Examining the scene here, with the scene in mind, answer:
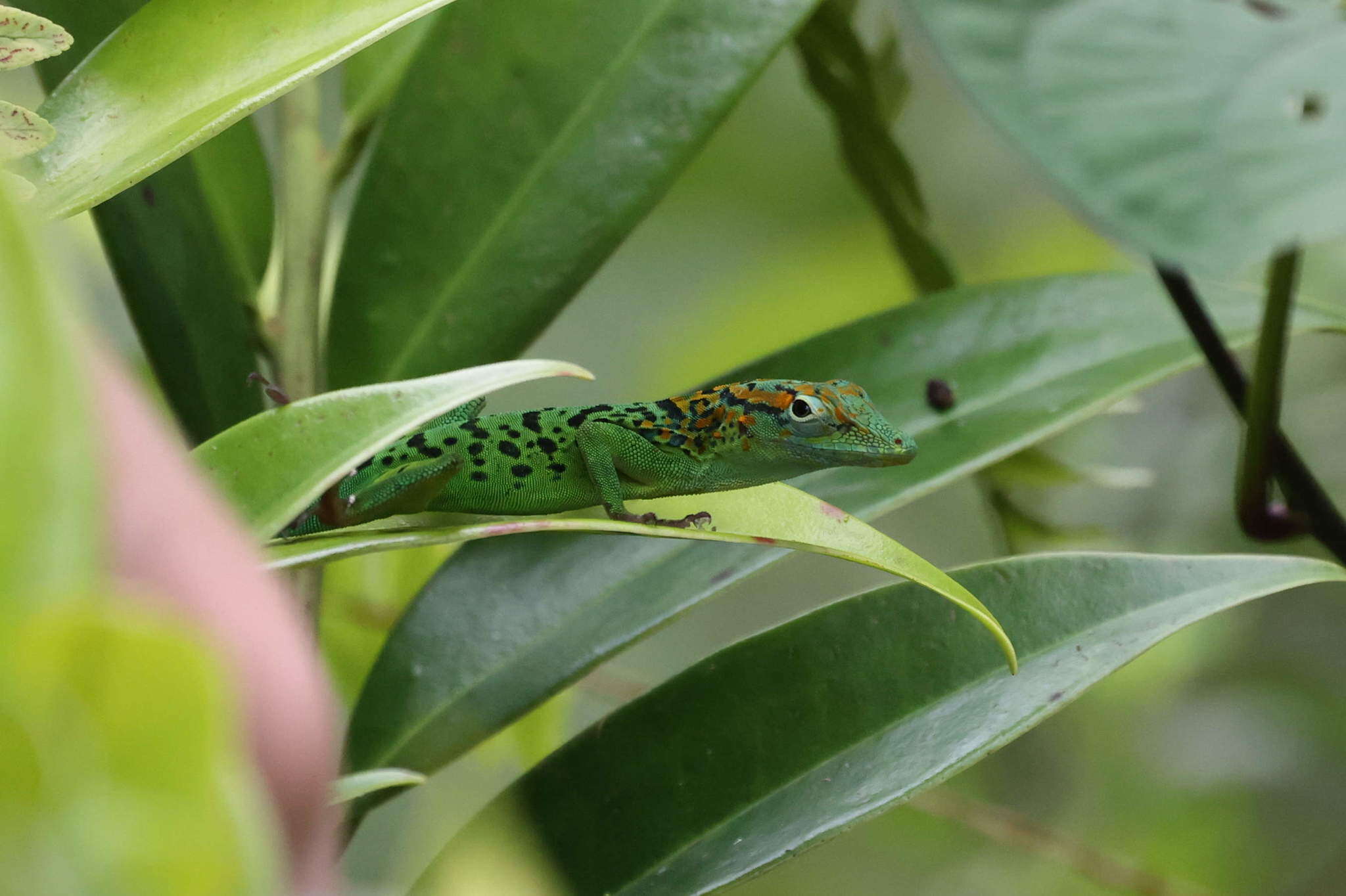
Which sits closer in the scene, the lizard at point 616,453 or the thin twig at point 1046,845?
the lizard at point 616,453

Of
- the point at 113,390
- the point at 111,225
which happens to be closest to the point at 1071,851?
the point at 111,225

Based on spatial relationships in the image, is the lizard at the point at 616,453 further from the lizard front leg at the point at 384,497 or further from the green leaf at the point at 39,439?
the green leaf at the point at 39,439

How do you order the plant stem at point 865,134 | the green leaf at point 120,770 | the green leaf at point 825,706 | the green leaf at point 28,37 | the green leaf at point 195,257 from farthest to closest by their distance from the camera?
the plant stem at point 865,134, the green leaf at point 195,257, the green leaf at point 825,706, the green leaf at point 28,37, the green leaf at point 120,770

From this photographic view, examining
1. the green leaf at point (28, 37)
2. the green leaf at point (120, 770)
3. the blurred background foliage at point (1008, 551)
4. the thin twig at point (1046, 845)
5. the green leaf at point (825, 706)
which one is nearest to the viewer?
the green leaf at point (120, 770)

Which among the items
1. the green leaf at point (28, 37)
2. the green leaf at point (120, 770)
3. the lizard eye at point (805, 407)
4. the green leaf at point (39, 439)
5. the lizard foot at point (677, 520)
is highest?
the green leaf at point (28, 37)

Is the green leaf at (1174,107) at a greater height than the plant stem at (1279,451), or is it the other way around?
the green leaf at (1174,107)

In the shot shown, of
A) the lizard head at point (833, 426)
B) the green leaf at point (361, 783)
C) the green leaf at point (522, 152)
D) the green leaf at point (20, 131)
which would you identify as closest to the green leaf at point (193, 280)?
the green leaf at point (522, 152)
